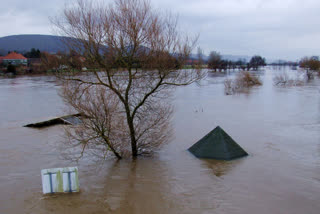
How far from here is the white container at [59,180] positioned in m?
9.16

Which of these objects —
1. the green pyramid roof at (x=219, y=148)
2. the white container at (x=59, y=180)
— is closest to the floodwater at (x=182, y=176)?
the white container at (x=59, y=180)

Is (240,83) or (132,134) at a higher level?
(240,83)

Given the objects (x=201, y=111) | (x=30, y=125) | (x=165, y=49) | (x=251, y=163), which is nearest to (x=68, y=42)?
(x=165, y=49)

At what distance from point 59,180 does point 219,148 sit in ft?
24.5

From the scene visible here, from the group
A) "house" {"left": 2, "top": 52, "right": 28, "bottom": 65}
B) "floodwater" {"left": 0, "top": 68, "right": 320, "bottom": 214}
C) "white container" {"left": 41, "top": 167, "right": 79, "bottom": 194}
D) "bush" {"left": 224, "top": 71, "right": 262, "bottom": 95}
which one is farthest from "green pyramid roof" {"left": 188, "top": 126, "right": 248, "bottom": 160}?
"house" {"left": 2, "top": 52, "right": 28, "bottom": 65}

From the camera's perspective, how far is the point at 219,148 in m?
13.9

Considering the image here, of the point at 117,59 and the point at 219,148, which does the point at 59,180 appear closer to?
the point at 117,59

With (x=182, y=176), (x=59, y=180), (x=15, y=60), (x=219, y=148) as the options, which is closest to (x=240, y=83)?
(x=219, y=148)

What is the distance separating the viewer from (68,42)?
10.9m

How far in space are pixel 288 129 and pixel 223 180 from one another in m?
10.7

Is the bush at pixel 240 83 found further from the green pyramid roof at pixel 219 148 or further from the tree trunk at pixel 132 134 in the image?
the tree trunk at pixel 132 134

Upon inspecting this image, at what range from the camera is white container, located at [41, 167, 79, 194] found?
9.16 m

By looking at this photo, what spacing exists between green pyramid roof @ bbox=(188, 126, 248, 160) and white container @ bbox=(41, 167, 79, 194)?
659 centimetres

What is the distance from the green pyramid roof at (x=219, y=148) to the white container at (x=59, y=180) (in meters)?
6.59
